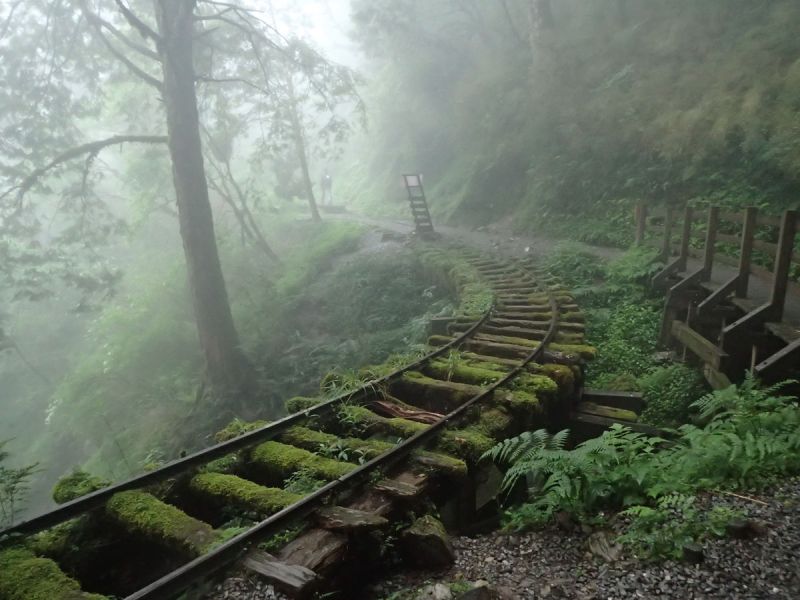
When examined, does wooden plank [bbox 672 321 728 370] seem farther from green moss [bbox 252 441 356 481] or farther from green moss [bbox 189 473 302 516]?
green moss [bbox 189 473 302 516]

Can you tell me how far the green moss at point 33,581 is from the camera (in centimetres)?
245

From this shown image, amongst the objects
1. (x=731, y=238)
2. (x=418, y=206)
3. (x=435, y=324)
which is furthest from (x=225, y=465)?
(x=418, y=206)

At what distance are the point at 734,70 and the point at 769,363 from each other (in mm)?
11335

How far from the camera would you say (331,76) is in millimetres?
16328

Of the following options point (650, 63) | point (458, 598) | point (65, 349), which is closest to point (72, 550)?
point (458, 598)

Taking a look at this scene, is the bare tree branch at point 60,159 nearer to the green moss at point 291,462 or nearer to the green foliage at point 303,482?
the green moss at point 291,462

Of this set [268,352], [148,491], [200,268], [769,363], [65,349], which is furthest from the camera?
[65,349]

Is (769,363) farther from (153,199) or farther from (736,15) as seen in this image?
(153,199)

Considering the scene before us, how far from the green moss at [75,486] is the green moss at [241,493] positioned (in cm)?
67

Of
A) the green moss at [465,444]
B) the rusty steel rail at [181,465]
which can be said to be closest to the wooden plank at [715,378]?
the green moss at [465,444]

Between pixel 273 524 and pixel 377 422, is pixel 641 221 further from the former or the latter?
pixel 273 524

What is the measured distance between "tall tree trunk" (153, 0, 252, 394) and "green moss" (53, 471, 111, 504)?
29.4 feet

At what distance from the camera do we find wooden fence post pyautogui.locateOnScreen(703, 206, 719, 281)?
7062 millimetres

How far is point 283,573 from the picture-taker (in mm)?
2502
